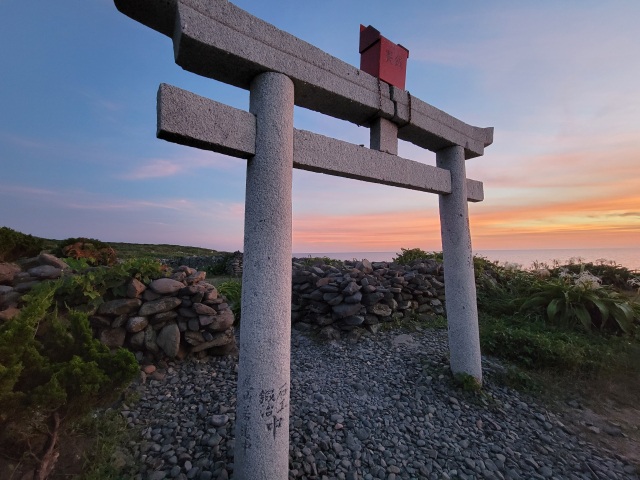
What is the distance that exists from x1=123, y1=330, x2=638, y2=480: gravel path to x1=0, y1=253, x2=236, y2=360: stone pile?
0.97 feet

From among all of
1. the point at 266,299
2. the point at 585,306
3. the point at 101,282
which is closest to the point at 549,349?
the point at 585,306

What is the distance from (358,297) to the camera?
5.34 meters

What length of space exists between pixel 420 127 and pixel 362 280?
2987 mm

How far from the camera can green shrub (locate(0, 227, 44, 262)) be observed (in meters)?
6.38

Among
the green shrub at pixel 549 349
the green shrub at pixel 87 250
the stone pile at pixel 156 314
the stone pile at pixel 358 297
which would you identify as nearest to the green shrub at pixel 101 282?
the stone pile at pixel 156 314

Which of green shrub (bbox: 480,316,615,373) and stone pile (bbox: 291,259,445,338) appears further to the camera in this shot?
stone pile (bbox: 291,259,445,338)

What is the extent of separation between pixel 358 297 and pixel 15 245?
7.16 metres

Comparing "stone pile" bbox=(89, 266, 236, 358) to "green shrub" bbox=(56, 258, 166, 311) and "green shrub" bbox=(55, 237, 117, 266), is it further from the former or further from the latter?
"green shrub" bbox=(55, 237, 117, 266)

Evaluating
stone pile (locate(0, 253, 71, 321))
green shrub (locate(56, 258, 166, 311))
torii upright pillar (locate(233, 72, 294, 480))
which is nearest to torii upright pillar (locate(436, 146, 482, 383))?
torii upright pillar (locate(233, 72, 294, 480))

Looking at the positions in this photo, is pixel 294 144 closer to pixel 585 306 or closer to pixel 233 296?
pixel 233 296

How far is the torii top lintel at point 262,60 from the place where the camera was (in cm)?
209

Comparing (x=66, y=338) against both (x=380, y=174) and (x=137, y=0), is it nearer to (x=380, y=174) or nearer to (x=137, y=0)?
(x=137, y=0)

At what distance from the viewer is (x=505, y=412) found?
11.7 feet

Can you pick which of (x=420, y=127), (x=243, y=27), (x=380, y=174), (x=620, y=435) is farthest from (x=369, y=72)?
(x=620, y=435)
